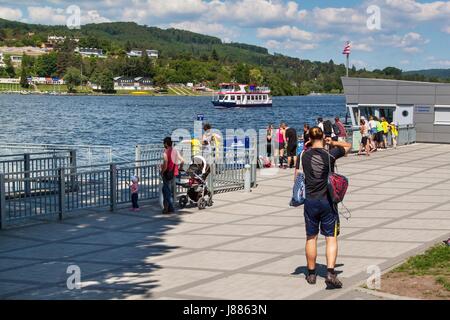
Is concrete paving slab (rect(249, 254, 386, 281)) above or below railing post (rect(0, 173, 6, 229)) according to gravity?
below

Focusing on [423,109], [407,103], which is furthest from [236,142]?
[407,103]

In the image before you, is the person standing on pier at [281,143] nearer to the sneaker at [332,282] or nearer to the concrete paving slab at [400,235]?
the concrete paving slab at [400,235]

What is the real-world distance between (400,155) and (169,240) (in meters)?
18.9

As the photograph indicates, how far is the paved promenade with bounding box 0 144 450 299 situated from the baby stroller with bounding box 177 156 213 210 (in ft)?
1.04

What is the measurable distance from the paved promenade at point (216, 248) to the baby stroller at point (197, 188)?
316 mm

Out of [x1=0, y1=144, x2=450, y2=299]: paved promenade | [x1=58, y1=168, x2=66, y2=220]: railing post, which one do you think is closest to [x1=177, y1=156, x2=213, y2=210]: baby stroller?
[x1=0, y1=144, x2=450, y2=299]: paved promenade

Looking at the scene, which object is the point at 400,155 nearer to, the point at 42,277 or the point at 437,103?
the point at 437,103

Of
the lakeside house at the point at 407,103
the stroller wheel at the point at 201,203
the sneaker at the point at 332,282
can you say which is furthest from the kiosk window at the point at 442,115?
the sneaker at the point at 332,282

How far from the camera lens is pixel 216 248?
12.1 metres

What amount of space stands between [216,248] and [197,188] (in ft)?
14.6

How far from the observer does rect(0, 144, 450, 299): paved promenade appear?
9367mm

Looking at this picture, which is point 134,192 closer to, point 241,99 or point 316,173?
point 316,173

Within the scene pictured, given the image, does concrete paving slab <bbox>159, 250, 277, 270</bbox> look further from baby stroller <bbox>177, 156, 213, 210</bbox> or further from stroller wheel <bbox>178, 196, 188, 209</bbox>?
stroller wheel <bbox>178, 196, 188, 209</bbox>
